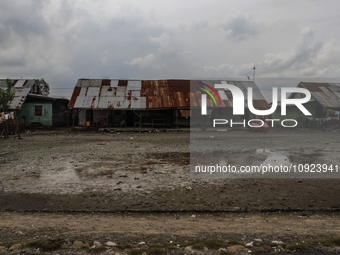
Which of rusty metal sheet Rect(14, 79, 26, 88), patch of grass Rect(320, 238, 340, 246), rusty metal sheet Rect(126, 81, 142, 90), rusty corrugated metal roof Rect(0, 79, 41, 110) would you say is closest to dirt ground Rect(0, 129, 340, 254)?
patch of grass Rect(320, 238, 340, 246)

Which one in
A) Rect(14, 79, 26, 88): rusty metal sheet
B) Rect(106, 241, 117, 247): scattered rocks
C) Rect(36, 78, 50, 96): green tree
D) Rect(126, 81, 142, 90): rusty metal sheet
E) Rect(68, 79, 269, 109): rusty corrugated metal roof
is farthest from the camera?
Rect(36, 78, 50, 96): green tree

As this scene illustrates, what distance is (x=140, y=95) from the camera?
86.6 feet

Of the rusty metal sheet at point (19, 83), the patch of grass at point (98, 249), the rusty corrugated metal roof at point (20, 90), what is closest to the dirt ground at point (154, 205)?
the patch of grass at point (98, 249)

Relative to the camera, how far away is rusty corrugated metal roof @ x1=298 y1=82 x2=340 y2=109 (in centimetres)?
2828

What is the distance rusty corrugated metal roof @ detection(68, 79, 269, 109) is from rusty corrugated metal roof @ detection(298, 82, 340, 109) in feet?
20.5

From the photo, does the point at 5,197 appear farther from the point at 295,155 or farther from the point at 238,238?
the point at 295,155

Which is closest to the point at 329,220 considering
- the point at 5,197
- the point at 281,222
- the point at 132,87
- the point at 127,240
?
the point at 281,222

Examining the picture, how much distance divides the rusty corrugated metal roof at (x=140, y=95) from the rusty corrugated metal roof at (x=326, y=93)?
6259mm

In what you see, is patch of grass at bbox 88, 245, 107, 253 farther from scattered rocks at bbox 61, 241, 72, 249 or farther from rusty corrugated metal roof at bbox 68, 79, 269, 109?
rusty corrugated metal roof at bbox 68, 79, 269, 109

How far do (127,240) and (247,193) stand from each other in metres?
3.15

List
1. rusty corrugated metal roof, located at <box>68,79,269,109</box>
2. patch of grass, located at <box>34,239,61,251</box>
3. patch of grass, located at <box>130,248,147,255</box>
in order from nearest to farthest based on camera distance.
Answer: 1. patch of grass, located at <box>130,248,147,255</box>
2. patch of grass, located at <box>34,239,61,251</box>
3. rusty corrugated metal roof, located at <box>68,79,269,109</box>

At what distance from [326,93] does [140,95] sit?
68.7 feet

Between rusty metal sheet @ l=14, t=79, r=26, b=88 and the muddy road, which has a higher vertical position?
rusty metal sheet @ l=14, t=79, r=26, b=88

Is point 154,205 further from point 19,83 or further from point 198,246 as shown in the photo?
point 19,83
